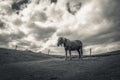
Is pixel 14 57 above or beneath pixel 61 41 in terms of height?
beneath

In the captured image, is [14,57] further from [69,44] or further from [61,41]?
[69,44]

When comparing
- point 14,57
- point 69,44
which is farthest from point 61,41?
point 14,57

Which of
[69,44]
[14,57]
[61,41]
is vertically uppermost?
[61,41]

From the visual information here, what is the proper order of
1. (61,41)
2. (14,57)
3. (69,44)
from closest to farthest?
1. (61,41)
2. (69,44)
3. (14,57)

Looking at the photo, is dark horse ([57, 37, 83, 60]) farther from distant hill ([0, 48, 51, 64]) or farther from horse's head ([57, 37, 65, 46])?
distant hill ([0, 48, 51, 64])

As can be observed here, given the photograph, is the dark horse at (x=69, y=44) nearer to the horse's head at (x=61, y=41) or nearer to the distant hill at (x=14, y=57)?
the horse's head at (x=61, y=41)

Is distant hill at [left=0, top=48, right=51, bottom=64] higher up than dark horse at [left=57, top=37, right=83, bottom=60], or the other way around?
dark horse at [left=57, top=37, right=83, bottom=60]

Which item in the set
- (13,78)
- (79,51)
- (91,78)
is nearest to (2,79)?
(13,78)

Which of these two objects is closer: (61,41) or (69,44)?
(61,41)

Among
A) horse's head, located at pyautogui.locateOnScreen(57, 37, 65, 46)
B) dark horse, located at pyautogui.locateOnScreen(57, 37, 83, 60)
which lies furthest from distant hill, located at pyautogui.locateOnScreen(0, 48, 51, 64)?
dark horse, located at pyautogui.locateOnScreen(57, 37, 83, 60)

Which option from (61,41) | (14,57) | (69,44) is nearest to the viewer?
(61,41)

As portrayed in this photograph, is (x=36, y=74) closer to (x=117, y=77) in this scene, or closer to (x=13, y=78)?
(x=13, y=78)

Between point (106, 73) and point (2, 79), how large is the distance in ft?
30.7

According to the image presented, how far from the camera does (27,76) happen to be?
57.7ft
